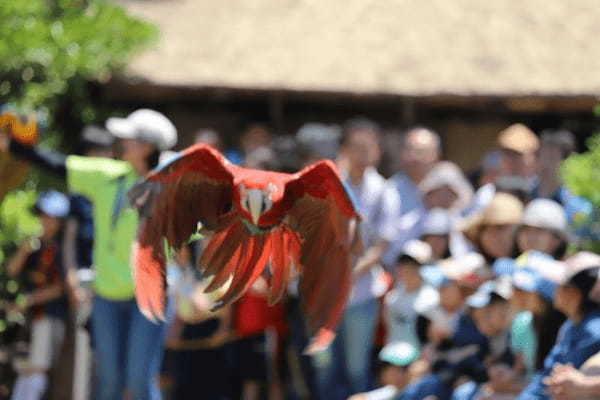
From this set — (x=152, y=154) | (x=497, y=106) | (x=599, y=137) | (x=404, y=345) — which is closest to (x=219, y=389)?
(x=404, y=345)

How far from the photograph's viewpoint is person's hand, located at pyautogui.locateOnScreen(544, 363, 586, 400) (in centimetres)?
759

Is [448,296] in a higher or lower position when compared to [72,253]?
lower

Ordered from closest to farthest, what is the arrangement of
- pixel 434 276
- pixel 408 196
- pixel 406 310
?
pixel 434 276
pixel 406 310
pixel 408 196

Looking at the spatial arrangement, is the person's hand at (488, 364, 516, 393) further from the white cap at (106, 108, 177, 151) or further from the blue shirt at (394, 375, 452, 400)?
the white cap at (106, 108, 177, 151)

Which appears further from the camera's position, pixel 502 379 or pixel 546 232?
pixel 546 232

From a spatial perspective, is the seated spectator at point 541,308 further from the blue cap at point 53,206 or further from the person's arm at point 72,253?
the blue cap at point 53,206

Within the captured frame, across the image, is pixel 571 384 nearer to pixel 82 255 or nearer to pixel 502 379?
pixel 502 379

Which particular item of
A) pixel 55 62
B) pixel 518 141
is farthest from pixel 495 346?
pixel 55 62

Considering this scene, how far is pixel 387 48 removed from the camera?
13.9 m

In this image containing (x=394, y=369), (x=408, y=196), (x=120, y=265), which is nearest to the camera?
(x=120, y=265)

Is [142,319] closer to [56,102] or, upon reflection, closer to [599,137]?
[599,137]

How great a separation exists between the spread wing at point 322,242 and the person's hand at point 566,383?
3.35 feet

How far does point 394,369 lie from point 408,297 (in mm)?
540

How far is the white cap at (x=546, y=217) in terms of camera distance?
9.48 metres
